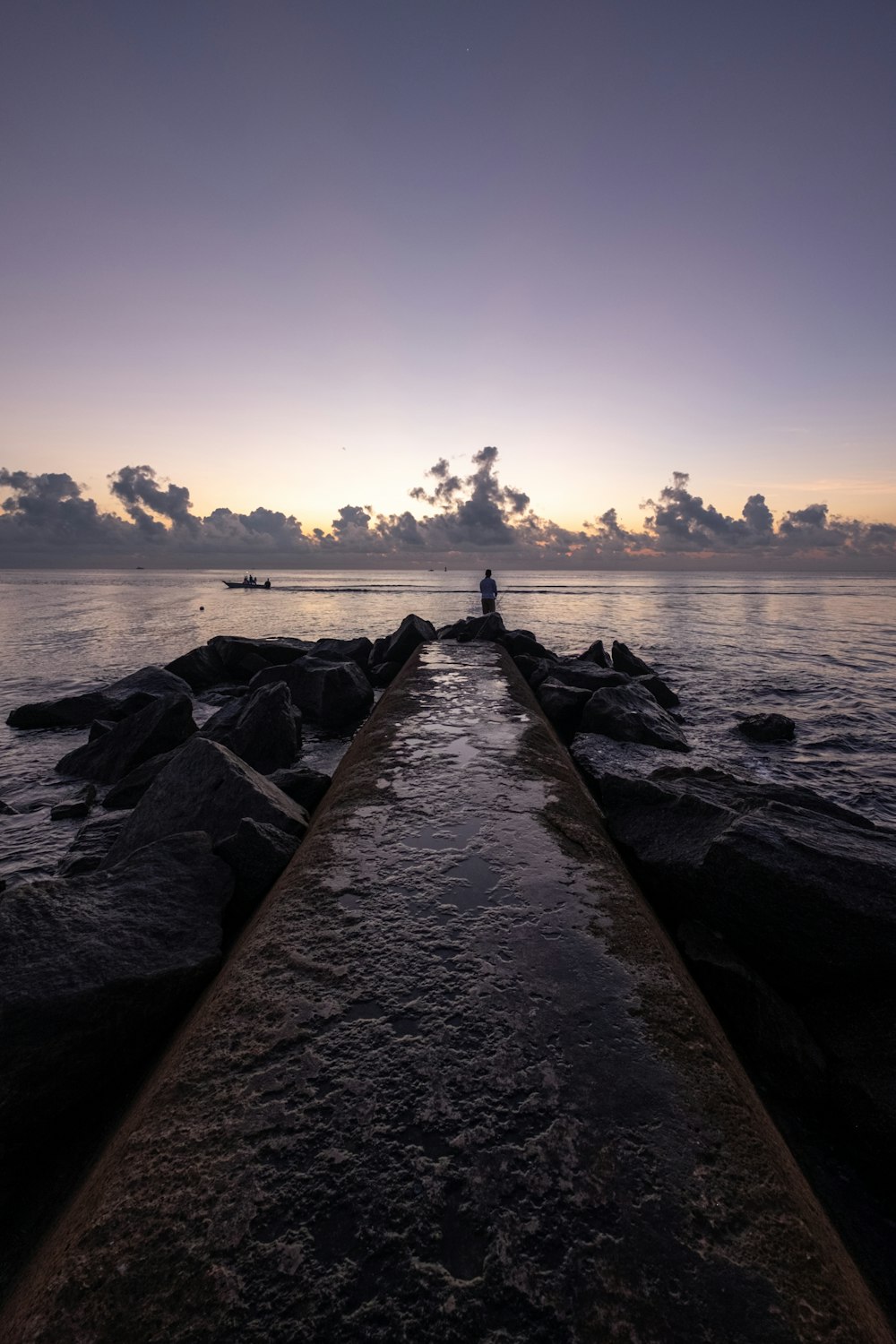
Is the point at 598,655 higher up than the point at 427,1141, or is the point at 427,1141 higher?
the point at 427,1141

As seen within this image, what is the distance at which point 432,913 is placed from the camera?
9.32ft

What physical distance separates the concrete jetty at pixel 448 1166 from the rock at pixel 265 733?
17.0ft

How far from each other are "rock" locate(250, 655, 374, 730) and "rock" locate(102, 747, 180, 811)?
3.43 meters

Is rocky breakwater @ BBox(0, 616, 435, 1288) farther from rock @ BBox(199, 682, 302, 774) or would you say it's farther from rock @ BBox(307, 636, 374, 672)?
rock @ BBox(307, 636, 374, 672)

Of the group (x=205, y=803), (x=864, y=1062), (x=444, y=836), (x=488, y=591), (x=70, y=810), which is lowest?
(x=70, y=810)

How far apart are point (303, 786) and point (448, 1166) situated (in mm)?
4299

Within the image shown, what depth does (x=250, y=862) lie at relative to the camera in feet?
12.3

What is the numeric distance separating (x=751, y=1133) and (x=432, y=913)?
1427 millimetres

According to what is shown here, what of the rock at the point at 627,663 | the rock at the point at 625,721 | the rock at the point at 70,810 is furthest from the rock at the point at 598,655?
the rock at the point at 70,810

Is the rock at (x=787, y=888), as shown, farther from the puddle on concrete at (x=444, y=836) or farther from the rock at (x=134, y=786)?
the rock at (x=134, y=786)

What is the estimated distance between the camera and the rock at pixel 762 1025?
288 centimetres

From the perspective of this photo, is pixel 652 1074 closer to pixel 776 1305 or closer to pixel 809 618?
pixel 776 1305

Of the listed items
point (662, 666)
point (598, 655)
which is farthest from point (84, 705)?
point (662, 666)

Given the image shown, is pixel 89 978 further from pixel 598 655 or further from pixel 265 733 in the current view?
→ pixel 598 655
